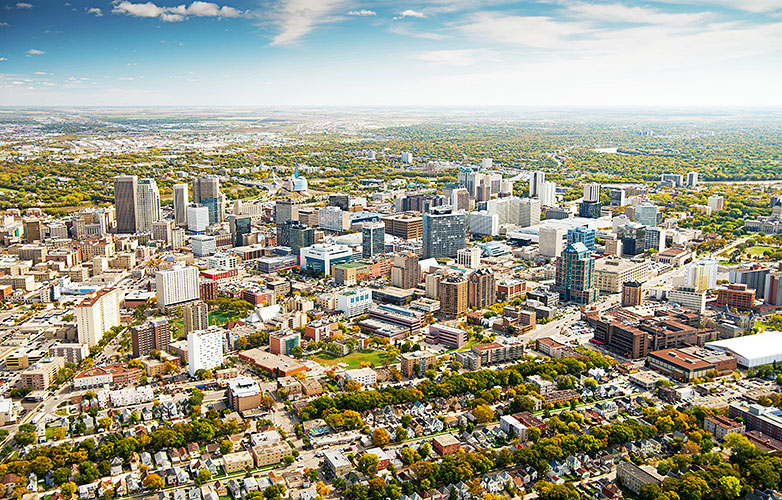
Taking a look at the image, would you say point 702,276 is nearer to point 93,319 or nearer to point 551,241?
point 551,241

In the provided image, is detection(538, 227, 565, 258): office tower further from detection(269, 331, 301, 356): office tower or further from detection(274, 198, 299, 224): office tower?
detection(269, 331, 301, 356): office tower

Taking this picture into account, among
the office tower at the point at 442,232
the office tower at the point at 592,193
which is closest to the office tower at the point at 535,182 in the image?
the office tower at the point at 592,193

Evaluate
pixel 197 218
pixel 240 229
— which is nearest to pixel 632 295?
pixel 240 229

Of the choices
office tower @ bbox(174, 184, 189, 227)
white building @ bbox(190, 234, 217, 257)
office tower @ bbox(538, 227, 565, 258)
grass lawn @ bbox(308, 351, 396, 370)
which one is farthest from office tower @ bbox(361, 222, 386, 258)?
office tower @ bbox(174, 184, 189, 227)

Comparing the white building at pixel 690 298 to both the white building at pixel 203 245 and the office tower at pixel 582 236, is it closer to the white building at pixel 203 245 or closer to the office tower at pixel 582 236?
the office tower at pixel 582 236

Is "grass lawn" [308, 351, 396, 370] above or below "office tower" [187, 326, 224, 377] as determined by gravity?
below

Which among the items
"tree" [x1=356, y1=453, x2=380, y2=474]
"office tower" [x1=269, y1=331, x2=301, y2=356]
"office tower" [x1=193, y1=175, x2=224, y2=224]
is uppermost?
"office tower" [x1=193, y1=175, x2=224, y2=224]
